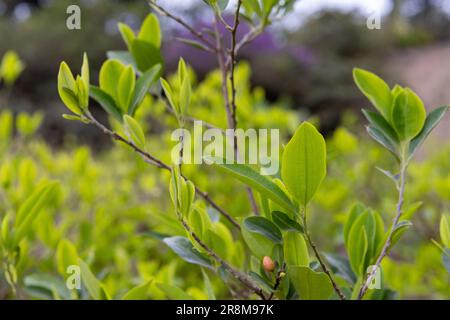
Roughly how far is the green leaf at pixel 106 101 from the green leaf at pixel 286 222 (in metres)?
0.32

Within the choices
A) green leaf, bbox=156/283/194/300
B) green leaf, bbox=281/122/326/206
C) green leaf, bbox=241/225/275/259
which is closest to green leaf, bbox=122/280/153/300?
green leaf, bbox=156/283/194/300

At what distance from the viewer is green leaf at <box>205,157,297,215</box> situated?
65cm

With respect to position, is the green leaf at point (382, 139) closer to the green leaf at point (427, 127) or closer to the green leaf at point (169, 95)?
the green leaf at point (427, 127)

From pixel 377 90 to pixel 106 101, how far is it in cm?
43

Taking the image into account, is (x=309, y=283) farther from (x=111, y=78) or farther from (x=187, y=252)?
(x=111, y=78)

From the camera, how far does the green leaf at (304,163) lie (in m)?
0.63

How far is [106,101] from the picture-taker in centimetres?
86

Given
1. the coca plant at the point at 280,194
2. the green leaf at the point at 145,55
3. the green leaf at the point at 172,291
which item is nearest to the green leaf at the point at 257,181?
the coca plant at the point at 280,194

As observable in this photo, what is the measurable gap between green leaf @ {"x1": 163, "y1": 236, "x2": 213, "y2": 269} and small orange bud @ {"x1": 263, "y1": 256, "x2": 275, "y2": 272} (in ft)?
0.33

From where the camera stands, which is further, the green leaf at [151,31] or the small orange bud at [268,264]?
the green leaf at [151,31]
